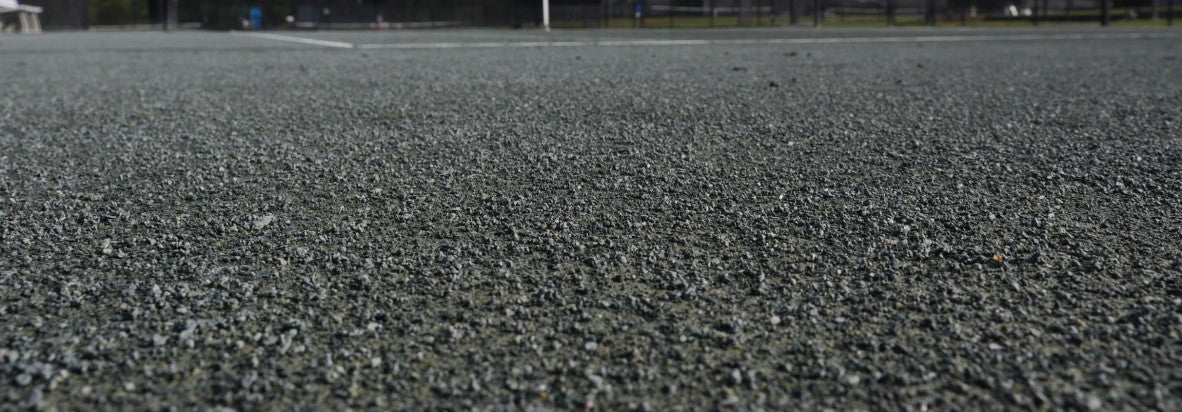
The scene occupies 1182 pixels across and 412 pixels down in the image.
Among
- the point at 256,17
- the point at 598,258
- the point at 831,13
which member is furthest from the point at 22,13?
the point at 598,258

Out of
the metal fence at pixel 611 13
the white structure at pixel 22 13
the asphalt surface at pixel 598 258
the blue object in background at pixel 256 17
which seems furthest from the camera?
the blue object in background at pixel 256 17

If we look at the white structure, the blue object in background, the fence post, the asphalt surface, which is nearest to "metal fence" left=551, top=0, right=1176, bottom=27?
the fence post

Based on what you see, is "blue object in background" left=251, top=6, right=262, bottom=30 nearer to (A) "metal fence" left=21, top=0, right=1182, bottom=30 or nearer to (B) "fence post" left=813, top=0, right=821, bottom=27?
(A) "metal fence" left=21, top=0, right=1182, bottom=30

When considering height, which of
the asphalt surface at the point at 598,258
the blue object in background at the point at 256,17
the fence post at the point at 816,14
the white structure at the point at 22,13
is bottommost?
the asphalt surface at the point at 598,258

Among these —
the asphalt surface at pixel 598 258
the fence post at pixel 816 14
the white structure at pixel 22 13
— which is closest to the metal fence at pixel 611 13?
the fence post at pixel 816 14

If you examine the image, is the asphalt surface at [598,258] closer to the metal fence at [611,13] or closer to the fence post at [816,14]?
the fence post at [816,14]

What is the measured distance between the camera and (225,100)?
6.02 metres

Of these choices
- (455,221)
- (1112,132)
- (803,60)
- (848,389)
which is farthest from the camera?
(803,60)

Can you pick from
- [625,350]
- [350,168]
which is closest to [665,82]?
[350,168]

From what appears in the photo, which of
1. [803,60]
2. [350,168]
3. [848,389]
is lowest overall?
[848,389]

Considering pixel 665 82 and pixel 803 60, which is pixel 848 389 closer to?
pixel 665 82

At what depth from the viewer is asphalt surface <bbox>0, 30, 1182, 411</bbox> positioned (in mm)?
1628

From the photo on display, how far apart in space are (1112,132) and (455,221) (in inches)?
127

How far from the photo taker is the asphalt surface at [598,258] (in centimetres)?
163
